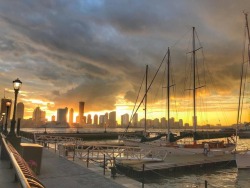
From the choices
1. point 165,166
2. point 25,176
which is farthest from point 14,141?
point 165,166

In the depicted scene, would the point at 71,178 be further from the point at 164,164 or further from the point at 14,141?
the point at 164,164

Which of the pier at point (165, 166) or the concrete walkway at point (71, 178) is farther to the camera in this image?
the pier at point (165, 166)

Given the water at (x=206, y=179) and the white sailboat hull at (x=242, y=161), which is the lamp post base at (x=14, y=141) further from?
the white sailboat hull at (x=242, y=161)

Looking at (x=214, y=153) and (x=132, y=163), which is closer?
(x=132, y=163)

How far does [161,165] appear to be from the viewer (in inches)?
1088

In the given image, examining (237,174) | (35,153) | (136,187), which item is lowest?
(237,174)

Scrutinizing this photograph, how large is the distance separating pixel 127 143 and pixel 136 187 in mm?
39438

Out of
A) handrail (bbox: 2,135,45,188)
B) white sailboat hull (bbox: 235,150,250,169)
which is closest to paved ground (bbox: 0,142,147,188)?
handrail (bbox: 2,135,45,188)

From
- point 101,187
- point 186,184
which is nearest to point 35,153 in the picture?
point 101,187

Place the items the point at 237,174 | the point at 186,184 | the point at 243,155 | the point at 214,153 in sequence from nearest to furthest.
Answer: the point at 186,184, the point at 237,174, the point at 243,155, the point at 214,153

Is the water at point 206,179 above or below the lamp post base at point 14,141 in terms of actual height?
below

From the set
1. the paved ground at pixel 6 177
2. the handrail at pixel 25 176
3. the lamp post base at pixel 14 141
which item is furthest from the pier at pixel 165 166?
the handrail at pixel 25 176

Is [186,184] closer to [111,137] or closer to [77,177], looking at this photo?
[77,177]

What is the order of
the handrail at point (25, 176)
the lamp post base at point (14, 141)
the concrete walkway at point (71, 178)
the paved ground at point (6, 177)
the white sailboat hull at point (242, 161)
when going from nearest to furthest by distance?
the handrail at point (25, 176)
the paved ground at point (6, 177)
the concrete walkway at point (71, 178)
the lamp post base at point (14, 141)
the white sailboat hull at point (242, 161)
